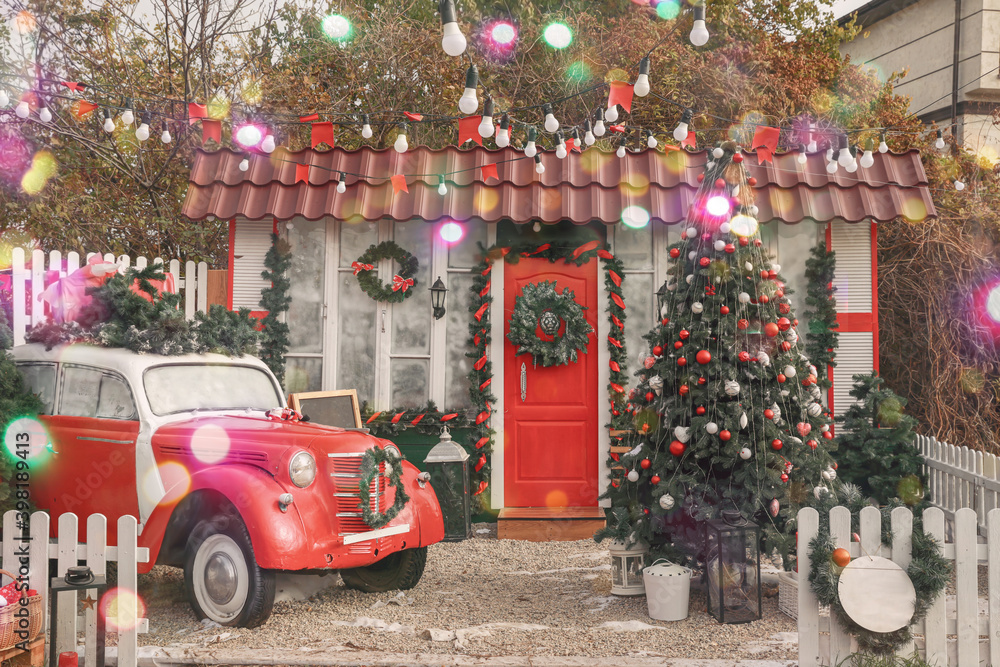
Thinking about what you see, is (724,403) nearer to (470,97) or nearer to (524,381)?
(470,97)

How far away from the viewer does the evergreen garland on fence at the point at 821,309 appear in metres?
7.45

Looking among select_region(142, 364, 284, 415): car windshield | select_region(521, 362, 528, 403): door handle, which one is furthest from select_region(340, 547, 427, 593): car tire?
select_region(521, 362, 528, 403): door handle

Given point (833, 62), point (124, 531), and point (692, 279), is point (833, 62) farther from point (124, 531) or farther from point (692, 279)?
point (124, 531)

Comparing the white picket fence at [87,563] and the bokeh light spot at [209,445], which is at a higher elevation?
the bokeh light spot at [209,445]

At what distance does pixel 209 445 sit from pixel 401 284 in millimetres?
3244

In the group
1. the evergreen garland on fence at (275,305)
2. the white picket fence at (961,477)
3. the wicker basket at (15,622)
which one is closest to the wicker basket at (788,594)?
the white picket fence at (961,477)

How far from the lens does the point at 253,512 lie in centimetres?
431

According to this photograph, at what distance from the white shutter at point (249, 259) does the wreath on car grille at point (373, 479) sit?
11.1 ft

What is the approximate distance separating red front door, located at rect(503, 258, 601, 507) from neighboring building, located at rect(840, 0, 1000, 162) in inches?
266

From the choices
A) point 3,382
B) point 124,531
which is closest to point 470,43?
point 3,382

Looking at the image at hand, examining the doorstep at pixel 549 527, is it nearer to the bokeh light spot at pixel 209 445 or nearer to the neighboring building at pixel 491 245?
the neighboring building at pixel 491 245

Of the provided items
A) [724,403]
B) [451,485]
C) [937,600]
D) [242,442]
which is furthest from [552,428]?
[937,600]

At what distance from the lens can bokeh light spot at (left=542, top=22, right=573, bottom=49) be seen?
12766mm

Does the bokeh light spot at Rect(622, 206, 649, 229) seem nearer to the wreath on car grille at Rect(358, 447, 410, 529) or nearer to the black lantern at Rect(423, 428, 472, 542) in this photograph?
the black lantern at Rect(423, 428, 472, 542)
